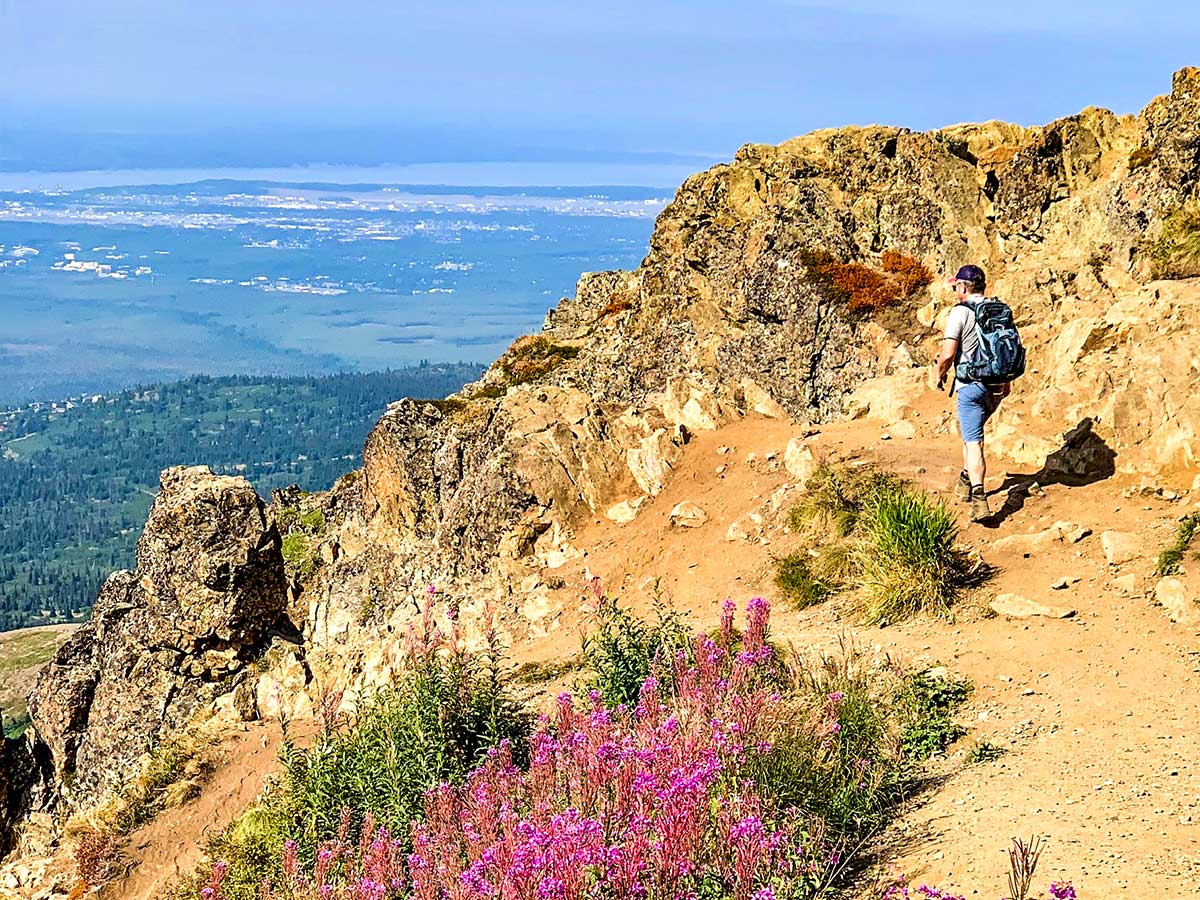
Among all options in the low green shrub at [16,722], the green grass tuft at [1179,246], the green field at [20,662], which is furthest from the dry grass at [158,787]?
the green field at [20,662]

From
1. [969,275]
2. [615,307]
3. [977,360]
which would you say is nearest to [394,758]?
[977,360]

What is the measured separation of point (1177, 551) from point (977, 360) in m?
2.89

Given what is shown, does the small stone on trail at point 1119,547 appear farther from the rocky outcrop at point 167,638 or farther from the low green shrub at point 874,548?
the rocky outcrop at point 167,638

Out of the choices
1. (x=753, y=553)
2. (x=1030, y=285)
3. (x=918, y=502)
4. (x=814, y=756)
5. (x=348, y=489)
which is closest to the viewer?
(x=814, y=756)

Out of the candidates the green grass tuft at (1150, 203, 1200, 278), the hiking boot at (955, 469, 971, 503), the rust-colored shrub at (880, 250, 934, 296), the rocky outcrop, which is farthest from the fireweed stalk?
the rust-colored shrub at (880, 250, 934, 296)

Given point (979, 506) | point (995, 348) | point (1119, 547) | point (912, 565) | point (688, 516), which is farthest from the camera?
point (688, 516)

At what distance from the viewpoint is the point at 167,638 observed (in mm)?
18312

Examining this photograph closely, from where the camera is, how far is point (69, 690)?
19469mm

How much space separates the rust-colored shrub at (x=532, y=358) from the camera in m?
29.1

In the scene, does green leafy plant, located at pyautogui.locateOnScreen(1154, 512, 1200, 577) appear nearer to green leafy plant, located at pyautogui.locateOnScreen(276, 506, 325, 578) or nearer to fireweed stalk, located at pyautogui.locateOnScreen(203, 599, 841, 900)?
fireweed stalk, located at pyautogui.locateOnScreen(203, 599, 841, 900)

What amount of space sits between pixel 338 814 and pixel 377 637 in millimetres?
8700

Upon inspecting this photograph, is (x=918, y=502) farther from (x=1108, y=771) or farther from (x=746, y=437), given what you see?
(x=746, y=437)

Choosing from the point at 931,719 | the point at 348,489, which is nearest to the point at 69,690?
the point at 348,489

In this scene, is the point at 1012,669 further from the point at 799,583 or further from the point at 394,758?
the point at 394,758
